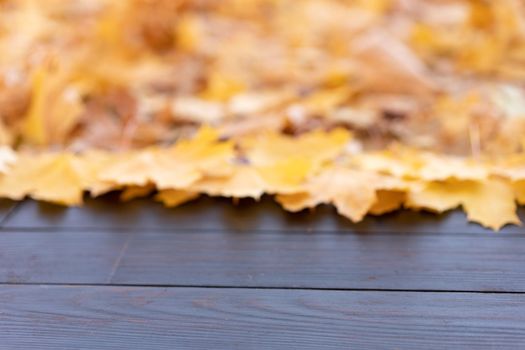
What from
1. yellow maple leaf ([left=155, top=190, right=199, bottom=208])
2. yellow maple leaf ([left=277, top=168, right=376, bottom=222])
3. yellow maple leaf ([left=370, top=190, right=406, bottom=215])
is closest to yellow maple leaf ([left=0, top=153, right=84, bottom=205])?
yellow maple leaf ([left=155, top=190, right=199, bottom=208])

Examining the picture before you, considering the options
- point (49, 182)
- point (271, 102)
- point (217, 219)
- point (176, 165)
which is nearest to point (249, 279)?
point (217, 219)

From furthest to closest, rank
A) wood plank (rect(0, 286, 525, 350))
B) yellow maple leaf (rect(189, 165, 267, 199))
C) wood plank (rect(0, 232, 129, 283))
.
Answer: yellow maple leaf (rect(189, 165, 267, 199)) → wood plank (rect(0, 232, 129, 283)) → wood plank (rect(0, 286, 525, 350))

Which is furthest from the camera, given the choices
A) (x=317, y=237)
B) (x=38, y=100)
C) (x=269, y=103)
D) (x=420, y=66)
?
(x=420, y=66)

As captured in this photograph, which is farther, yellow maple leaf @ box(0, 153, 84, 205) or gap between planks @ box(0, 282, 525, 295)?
yellow maple leaf @ box(0, 153, 84, 205)

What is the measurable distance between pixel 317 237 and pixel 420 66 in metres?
0.70

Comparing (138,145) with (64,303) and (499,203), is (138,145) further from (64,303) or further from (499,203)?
(499,203)

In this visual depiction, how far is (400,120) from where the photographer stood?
116 centimetres

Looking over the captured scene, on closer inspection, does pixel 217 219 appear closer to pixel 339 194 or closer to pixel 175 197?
pixel 175 197

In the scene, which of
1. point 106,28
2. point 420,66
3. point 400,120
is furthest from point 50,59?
point 420,66

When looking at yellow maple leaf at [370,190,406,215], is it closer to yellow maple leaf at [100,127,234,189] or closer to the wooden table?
the wooden table

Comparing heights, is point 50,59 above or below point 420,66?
above

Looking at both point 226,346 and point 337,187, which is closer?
point 226,346

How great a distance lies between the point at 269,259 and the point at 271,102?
1.68 feet

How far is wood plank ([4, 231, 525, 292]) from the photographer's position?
71cm
